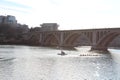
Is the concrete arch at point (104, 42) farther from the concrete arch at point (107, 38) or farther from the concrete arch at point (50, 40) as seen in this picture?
the concrete arch at point (50, 40)

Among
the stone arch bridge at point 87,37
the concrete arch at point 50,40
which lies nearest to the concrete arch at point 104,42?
the stone arch bridge at point 87,37

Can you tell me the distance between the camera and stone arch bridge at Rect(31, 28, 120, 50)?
127 meters

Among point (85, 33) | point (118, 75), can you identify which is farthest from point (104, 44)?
point (118, 75)

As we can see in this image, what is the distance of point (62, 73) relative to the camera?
51.2 m

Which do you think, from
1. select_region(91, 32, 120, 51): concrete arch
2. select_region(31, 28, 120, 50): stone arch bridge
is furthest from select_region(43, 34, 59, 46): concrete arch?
select_region(91, 32, 120, 51): concrete arch

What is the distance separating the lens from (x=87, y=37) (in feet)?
458

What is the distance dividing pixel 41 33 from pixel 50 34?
34.2 ft

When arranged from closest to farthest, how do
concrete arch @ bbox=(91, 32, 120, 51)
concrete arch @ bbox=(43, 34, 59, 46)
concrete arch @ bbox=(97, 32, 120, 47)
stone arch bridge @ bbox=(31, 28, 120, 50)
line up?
1. concrete arch @ bbox=(97, 32, 120, 47)
2. stone arch bridge @ bbox=(31, 28, 120, 50)
3. concrete arch @ bbox=(91, 32, 120, 51)
4. concrete arch @ bbox=(43, 34, 59, 46)

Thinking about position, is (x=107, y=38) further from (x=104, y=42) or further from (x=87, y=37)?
(x=87, y=37)

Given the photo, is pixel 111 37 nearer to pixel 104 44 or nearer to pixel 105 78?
pixel 104 44

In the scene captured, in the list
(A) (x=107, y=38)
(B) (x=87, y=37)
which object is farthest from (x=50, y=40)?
(A) (x=107, y=38)

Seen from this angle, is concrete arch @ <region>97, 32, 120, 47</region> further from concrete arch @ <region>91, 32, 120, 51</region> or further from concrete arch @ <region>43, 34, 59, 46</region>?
concrete arch @ <region>43, 34, 59, 46</region>

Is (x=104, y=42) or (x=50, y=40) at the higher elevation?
(x=50, y=40)

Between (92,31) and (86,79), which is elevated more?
(92,31)
